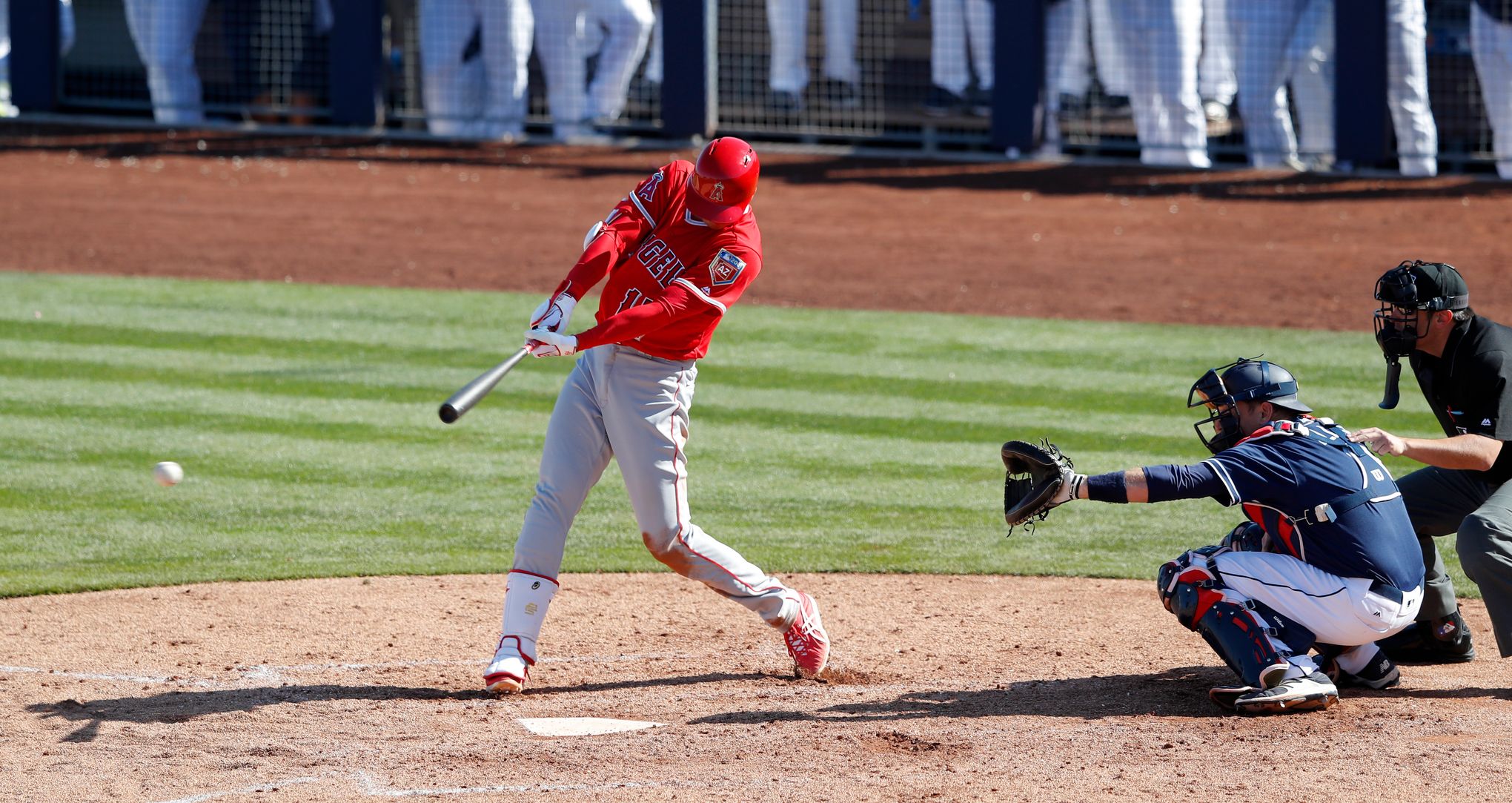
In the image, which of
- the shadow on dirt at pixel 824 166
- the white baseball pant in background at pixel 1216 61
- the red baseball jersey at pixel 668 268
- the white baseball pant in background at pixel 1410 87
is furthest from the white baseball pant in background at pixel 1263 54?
the red baseball jersey at pixel 668 268

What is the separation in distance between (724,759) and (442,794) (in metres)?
0.78

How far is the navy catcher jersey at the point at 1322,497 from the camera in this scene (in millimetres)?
4695

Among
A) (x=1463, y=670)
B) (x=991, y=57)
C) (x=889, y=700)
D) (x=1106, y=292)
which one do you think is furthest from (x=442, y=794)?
(x=991, y=57)

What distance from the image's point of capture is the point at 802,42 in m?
16.5

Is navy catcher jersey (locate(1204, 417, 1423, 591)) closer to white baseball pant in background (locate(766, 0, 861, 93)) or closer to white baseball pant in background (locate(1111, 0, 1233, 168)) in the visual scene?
white baseball pant in background (locate(1111, 0, 1233, 168))

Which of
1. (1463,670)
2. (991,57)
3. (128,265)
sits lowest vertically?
(1463,670)

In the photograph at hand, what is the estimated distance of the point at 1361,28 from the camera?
14.4m

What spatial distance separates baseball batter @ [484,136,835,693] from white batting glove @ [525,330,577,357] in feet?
0.26

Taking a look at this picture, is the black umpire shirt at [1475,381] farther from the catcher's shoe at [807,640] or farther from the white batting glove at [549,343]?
the white batting glove at [549,343]

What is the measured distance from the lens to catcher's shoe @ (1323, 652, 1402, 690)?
5191mm

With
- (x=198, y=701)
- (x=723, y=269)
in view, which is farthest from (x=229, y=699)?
(x=723, y=269)

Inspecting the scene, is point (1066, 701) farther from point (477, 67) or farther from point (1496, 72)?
point (477, 67)

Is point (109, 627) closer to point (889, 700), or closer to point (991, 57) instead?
point (889, 700)

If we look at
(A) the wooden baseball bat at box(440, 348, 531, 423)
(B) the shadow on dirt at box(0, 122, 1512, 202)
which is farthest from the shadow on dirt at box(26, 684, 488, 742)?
(B) the shadow on dirt at box(0, 122, 1512, 202)
